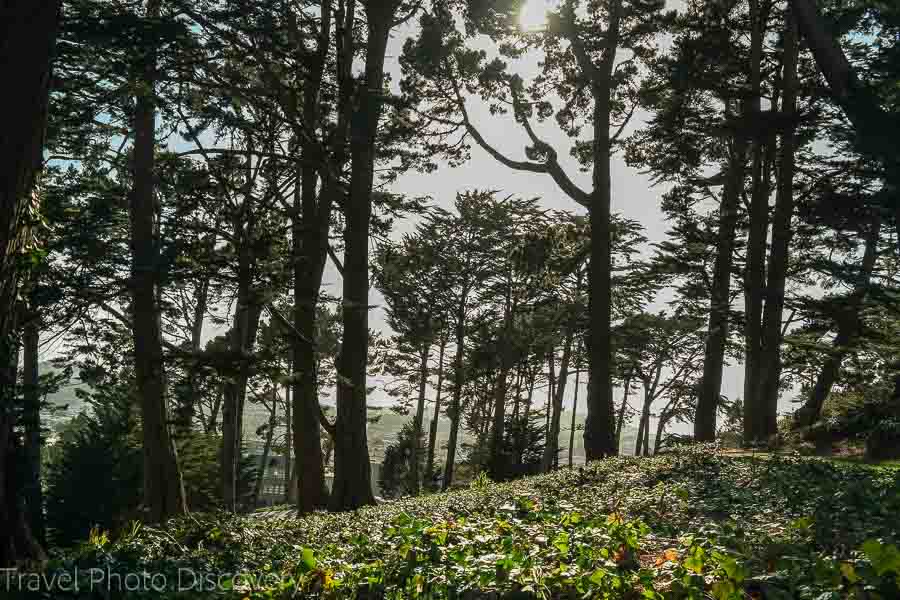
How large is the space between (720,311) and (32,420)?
53.8 feet

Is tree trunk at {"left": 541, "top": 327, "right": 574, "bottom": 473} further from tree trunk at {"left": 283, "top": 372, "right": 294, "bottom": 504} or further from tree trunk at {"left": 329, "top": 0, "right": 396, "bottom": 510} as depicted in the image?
tree trunk at {"left": 329, "top": 0, "right": 396, "bottom": 510}

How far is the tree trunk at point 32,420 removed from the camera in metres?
9.85

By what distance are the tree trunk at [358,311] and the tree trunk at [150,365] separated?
2.96 metres

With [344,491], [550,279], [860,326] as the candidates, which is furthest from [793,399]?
[344,491]

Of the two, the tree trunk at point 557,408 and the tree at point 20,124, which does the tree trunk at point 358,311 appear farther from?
the tree trunk at point 557,408

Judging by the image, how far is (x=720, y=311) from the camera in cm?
1758

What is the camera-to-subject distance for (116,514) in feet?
59.0

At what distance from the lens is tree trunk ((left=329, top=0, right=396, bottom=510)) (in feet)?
38.5

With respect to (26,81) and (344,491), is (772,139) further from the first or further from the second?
(26,81)

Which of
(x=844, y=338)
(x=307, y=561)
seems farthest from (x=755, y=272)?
(x=307, y=561)

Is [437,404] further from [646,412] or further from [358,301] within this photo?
[358,301]

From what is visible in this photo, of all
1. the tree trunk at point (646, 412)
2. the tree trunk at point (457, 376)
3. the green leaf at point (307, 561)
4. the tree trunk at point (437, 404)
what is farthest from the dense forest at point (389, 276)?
the tree trunk at point (646, 412)

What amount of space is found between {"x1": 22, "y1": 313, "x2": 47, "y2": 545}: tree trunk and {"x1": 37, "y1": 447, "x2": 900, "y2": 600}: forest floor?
4167mm

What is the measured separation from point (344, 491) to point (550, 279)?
51.3 feet
